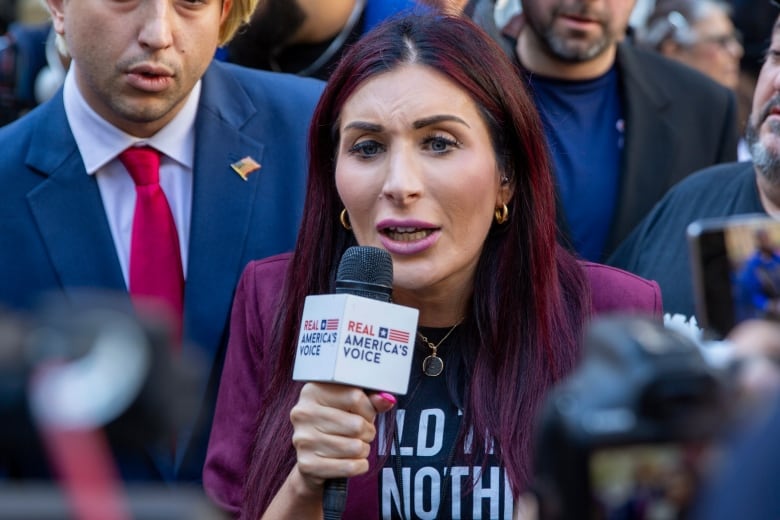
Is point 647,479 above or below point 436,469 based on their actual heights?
below

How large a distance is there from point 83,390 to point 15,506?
16 cm

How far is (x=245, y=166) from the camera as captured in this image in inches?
152

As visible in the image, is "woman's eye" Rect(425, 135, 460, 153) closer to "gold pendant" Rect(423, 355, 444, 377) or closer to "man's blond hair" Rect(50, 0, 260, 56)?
"gold pendant" Rect(423, 355, 444, 377)

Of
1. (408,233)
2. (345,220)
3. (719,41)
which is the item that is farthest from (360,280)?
(719,41)

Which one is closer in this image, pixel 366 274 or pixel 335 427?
pixel 335 427

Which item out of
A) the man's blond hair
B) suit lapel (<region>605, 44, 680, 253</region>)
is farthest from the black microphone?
suit lapel (<region>605, 44, 680, 253</region>)

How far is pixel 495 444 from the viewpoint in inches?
119

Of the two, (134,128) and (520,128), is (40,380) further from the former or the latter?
(134,128)

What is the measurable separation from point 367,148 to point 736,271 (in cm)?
151

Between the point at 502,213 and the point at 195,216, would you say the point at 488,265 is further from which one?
the point at 195,216

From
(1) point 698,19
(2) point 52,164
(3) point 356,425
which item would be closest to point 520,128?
(3) point 356,425

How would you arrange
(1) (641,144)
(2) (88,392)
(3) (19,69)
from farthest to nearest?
1. (3) (19,69)
2. (1) (641,144)
3. (2) (88,392)

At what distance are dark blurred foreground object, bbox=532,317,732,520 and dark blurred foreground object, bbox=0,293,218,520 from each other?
40 cm

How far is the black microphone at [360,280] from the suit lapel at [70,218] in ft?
3.79
